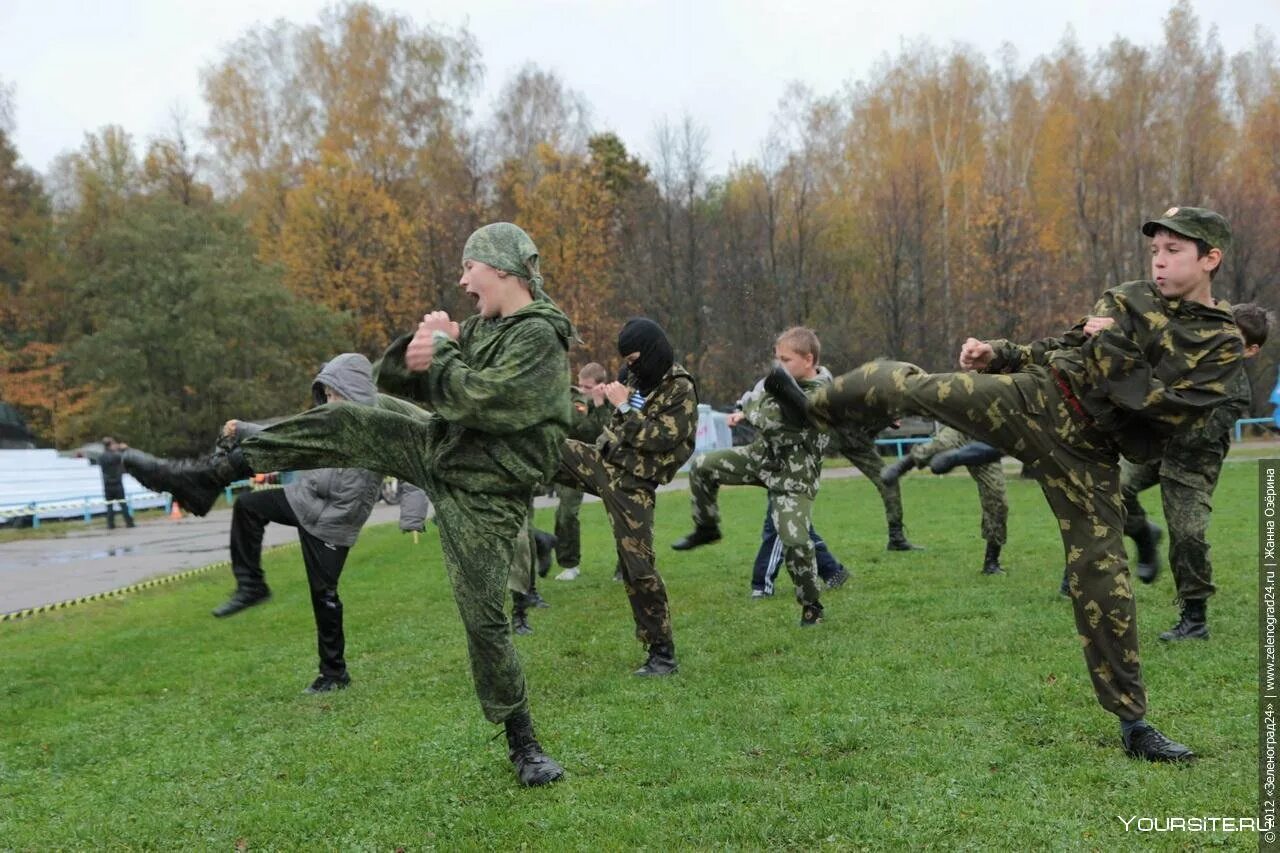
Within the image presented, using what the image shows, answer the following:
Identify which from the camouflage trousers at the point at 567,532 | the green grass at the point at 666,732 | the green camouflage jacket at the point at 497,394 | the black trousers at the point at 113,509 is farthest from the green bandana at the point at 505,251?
the black trousers at the point at 113,509

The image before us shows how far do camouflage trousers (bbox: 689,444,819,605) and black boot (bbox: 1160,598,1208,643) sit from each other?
2.43 metres

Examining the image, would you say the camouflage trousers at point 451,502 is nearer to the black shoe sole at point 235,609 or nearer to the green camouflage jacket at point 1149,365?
the green camouflage jacket at point 1149,365

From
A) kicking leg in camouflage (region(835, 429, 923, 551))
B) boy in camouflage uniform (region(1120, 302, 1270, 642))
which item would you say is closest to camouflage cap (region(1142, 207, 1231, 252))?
boy in camouflage uniform (region(1120, 302, 1270, 642))

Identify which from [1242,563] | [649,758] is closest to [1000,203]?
[1242,563]

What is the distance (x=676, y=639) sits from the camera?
7.54 m

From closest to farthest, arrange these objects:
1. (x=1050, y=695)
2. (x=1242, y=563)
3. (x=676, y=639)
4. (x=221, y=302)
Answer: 1. (x=1050, y=695)
2. (x=676, y=639)
3. (x=1242, y=563)
4. (x=221, y=302)

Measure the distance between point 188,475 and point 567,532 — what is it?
659 centimetres

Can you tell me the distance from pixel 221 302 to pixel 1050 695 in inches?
1421

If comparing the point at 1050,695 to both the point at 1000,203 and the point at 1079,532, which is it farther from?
the point at 1000,203

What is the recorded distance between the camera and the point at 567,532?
1123cm

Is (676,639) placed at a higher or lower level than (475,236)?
lower

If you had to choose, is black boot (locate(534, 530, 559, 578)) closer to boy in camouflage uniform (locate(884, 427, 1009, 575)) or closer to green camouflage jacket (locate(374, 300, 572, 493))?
boy in camouflage uniform (locate(884, 427, 1009, 575))

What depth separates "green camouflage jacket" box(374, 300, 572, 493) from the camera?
4.23 meters

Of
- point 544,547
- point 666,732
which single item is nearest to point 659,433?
point 666,732
